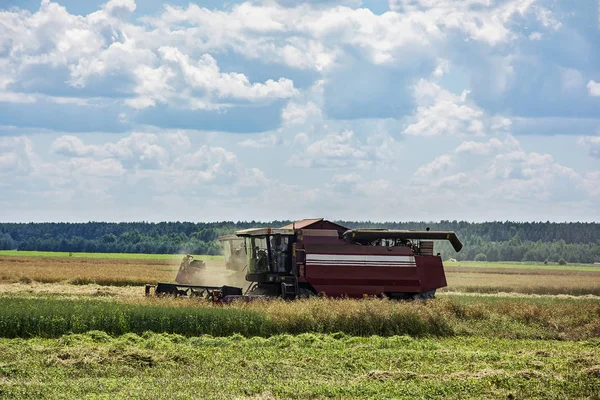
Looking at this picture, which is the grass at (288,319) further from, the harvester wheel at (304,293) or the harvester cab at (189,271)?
the harvester cab at (189,271)

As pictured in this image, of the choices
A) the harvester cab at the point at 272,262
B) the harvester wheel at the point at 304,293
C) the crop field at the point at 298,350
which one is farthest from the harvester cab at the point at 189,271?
the crop field at the point at 298,350

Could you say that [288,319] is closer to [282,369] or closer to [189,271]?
[282,369]

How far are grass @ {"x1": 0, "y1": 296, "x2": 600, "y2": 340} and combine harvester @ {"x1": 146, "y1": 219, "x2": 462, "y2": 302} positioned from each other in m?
3.27

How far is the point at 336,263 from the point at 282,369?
12960 millimetres

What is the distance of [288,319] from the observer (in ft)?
73.7

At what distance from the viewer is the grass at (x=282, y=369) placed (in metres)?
13.7

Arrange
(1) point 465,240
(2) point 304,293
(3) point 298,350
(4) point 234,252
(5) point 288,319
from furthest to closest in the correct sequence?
(1) point 465,240, (4) point 234,252, (2) point 304,293, (5) point 288,319, (3) point 298,350

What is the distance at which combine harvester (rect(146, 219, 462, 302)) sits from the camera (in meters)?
28.7

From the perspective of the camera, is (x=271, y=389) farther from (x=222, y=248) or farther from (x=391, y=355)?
(x=222, y=248)

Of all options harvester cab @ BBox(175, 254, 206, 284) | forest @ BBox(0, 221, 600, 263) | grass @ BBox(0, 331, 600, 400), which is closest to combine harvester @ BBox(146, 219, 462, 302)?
harvester cab @ BBox(175, 254, 206, 284)

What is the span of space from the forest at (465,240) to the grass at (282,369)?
79292mm

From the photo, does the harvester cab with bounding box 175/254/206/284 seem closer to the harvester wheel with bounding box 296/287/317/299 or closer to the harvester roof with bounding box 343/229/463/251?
the harvester wheel with bounding box 296/287/317/299

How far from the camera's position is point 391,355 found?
1780 cm

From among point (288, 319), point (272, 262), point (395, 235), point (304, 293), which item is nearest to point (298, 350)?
point (288, 319)
